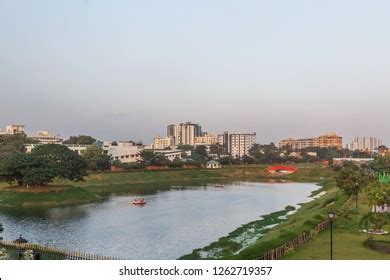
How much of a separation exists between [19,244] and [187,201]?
8.71 meters

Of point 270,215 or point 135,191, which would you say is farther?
point 135,191

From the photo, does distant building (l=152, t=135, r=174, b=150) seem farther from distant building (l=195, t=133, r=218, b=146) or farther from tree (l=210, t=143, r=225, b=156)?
tree (l=210, t=143, r=225, b=156)

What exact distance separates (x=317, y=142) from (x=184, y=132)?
303 centimetres

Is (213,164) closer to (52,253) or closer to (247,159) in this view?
(247,159)

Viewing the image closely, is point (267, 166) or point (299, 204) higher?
point (267, 166)

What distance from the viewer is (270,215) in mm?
13352

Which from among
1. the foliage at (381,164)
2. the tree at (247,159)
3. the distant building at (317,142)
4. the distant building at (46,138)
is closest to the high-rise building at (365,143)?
the distant building at (317,142)

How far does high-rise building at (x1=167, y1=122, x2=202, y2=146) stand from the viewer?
8.40 metres

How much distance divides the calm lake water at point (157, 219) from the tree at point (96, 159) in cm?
134

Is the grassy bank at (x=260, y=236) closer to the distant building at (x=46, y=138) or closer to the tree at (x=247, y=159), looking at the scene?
the tree at (x=247, y=159)

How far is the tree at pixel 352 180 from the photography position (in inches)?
495

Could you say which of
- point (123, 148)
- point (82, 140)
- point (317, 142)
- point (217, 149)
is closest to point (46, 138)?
point (82, 140)

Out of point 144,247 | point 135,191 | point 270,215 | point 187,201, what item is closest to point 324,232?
point 144,247
